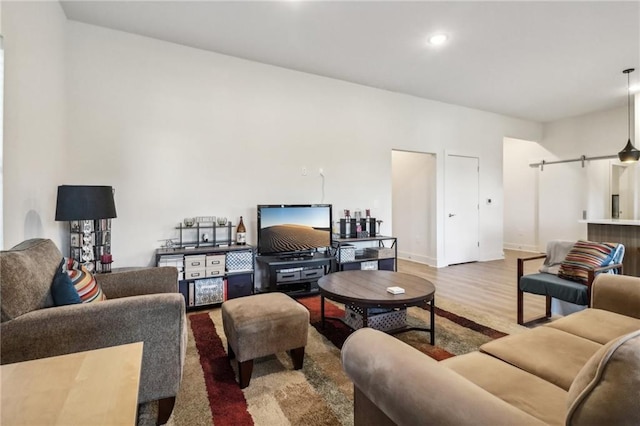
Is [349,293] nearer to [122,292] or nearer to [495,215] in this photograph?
[122,292]

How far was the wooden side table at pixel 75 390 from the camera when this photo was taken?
0.70m

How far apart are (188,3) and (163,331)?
2831 millimetres

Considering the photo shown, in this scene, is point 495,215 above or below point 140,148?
below

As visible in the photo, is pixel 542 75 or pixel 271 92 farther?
pixel 542 75

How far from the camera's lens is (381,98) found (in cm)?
495

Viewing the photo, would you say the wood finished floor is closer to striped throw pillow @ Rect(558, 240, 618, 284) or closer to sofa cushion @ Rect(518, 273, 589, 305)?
sofa cushion @ Rect(518, 273, 589, 305)

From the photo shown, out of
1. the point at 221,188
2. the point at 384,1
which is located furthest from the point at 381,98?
the point at 221,188

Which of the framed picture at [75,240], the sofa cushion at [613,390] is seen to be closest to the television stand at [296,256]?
the framed picture at [75,240]

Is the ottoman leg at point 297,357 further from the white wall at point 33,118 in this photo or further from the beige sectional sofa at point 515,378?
the white wall at point 33,118

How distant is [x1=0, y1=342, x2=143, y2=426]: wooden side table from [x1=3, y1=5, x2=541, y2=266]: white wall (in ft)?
5.56

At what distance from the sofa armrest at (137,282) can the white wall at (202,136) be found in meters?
0.71

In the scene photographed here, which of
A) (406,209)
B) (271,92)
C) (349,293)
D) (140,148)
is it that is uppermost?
(271,92)

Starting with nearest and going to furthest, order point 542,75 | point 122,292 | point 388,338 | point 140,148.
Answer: point 388,338 < point 122,292 < point 140,148 < point 542,75

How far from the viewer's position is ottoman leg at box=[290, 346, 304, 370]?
2088 millimetres
